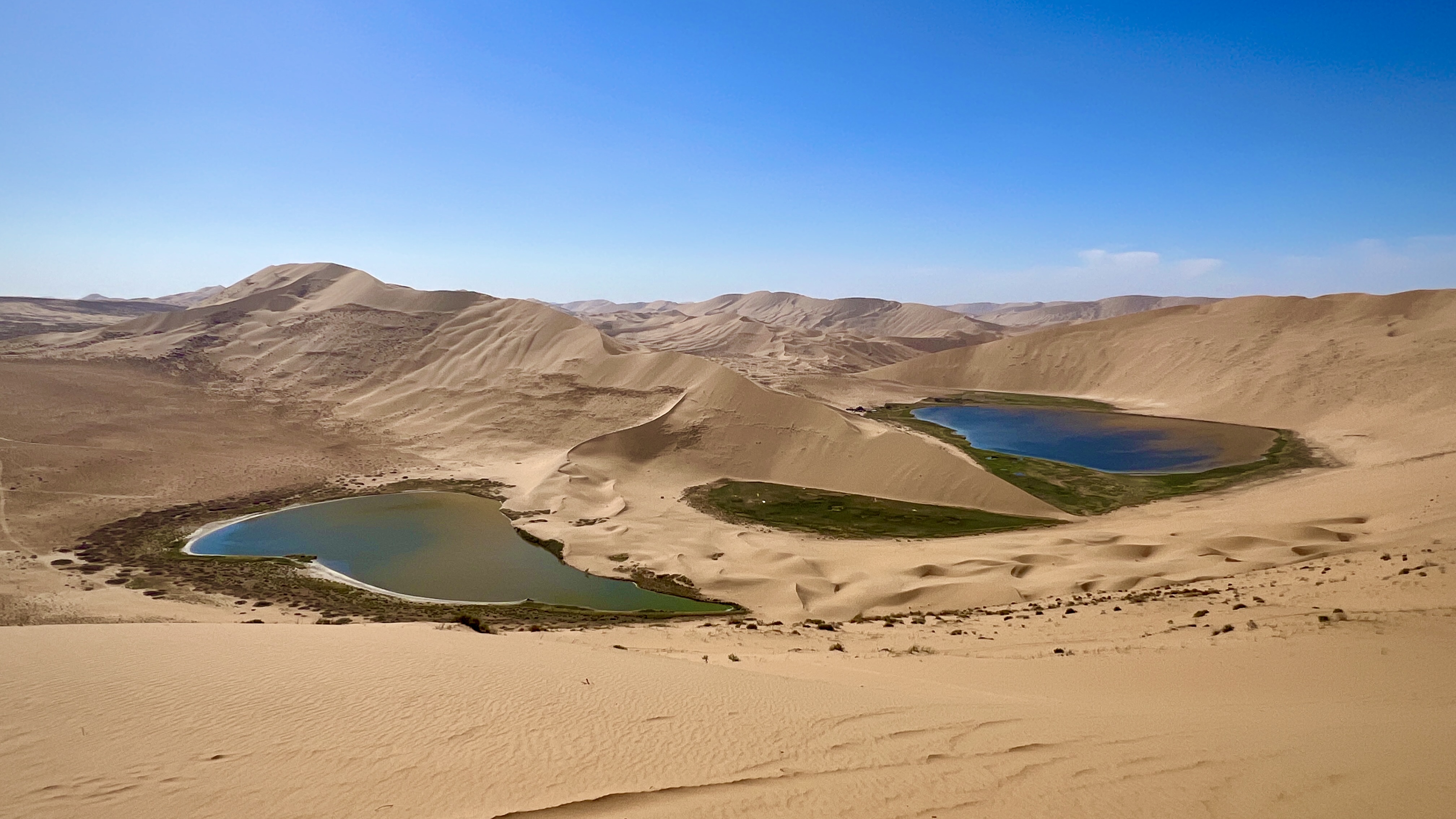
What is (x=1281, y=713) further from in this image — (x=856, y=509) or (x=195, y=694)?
(x=856, y=509)

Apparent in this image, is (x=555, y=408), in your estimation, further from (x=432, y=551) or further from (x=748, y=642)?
(x=748, y=642)

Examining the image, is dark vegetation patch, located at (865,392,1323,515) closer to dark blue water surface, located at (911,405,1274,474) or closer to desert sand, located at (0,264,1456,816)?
dark blue water surface, located at (911,405,1274,474)

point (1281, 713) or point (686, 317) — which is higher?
point (686, 317)

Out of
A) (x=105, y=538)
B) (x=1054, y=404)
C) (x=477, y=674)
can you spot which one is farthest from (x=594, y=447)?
(x=1054, y=404)

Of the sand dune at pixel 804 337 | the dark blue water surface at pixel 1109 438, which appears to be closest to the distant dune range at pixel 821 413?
the dark blue water surface at pixel 1109 438

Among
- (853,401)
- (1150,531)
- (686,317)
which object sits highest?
(686,317)

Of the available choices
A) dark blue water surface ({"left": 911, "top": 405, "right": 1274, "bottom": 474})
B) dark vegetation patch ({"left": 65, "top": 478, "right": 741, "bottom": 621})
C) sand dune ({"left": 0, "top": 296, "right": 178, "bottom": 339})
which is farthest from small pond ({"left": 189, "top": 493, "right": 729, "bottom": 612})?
sand dune ({"left": 0, "top": 296, "right": 178, "bottom": 339})

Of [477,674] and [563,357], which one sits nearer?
[477,674]
